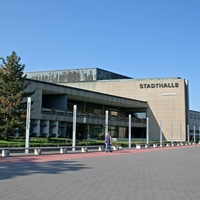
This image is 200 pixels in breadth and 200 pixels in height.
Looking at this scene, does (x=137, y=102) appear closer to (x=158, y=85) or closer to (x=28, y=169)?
(x=158, y=85)

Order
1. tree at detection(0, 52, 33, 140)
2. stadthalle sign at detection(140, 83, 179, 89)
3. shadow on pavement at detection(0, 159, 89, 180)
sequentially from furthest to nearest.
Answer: stadthalle sign at detection(140, 83, 179, 89) → tree at detection(0, 52, 33, 140) → shadow on pavement at detection(0, 159, 89, 180)

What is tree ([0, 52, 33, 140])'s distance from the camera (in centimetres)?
2806

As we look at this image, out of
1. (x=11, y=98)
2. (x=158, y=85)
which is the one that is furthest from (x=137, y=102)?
(x=11, y=98)

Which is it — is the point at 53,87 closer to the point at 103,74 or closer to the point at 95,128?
the point at 95,128

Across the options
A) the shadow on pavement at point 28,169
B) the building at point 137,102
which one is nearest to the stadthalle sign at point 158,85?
the building at point 137,102

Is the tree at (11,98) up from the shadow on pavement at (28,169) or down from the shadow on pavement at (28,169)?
up

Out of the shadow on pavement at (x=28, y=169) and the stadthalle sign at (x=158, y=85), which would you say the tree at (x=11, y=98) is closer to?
the shadow on pavement at (x=28, y=169)

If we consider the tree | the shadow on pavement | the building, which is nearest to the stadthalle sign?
the building

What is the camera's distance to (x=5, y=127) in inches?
1093

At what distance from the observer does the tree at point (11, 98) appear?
1105 inches

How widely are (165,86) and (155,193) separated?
64.3m

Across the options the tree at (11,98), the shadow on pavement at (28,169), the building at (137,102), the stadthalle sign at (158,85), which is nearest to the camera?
the shadow on pavement at (28,169)

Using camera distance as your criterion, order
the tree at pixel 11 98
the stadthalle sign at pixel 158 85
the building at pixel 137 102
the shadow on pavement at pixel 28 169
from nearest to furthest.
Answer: the shadow on pavement at pixel 28 169 < the tree at pixel 11 98 < the building at pixel 137 102 < the stadthalle sign at pixel 158 85

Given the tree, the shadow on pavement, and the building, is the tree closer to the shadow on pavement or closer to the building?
the shadow on pavement
